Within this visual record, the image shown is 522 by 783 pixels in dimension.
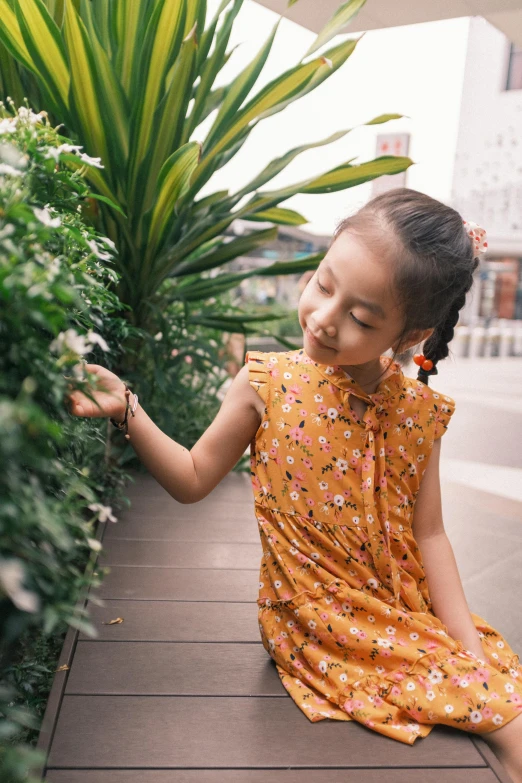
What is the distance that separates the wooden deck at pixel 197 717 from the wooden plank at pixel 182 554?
10 centimetres

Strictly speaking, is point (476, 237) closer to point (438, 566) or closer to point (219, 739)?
point (438, 566)

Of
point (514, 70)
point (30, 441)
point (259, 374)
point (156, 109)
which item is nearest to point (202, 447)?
point (259, 374)

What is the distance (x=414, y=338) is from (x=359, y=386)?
0.43 feet

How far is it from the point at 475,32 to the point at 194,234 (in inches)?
767

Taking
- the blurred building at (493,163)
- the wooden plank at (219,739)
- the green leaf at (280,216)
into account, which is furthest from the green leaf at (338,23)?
the blurred building at (493,163)

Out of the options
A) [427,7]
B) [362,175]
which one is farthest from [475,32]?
[362,175]

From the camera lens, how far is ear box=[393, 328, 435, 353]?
1304 millimetres

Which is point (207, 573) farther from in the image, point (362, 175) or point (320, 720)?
point (362, 175)

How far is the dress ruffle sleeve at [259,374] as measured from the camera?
1296mm

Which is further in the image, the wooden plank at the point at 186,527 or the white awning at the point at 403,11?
the white awning at the point at 403,11

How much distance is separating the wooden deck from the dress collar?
1.67 feet

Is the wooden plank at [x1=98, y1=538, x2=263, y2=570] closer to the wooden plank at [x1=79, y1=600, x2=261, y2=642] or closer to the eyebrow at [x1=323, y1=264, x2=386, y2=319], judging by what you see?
the wooden plank at [x1=79, y1=600, x2=261, y2=642]

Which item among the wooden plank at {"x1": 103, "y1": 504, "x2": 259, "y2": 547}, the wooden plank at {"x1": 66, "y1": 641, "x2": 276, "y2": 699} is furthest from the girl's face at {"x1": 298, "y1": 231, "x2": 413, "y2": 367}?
the wooden plank at {"x1": 103, "y1": 504, "x2": 259, "y2": 547}

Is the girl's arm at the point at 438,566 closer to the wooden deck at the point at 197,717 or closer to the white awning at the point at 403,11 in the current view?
the wooden deck at the point at 197,717
